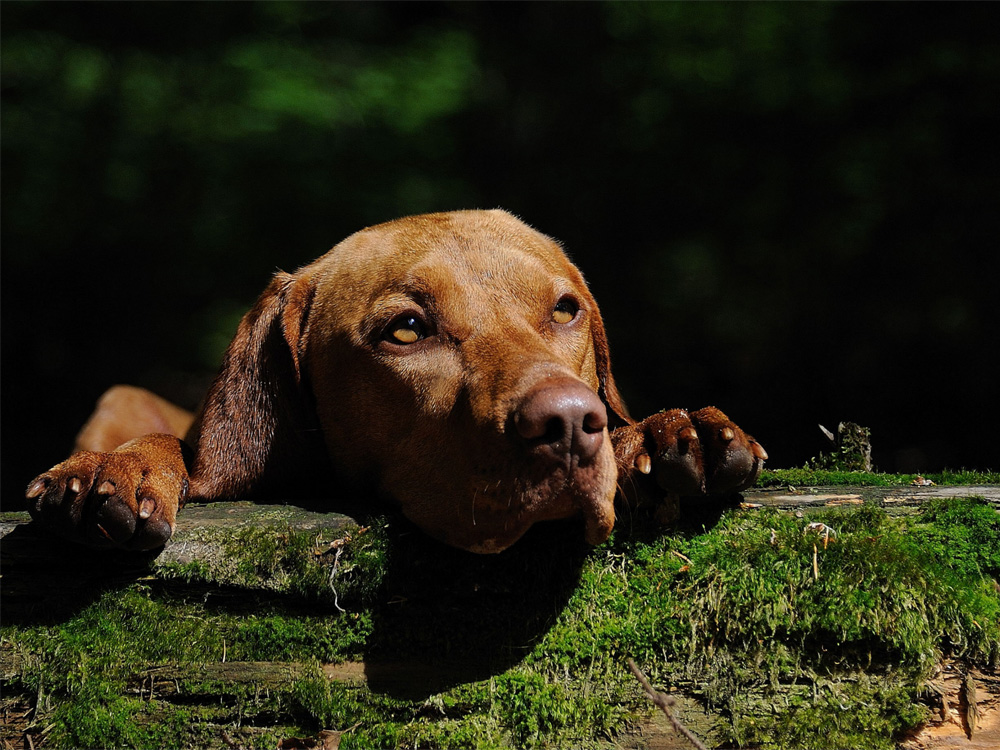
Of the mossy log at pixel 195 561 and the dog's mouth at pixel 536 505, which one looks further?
the mossy log at pixel 195 561

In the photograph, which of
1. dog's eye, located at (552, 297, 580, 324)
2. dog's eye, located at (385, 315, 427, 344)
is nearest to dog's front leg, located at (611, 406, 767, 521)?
dog's eye, located at (552, 297, 580, 324)

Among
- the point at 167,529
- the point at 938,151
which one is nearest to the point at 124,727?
the point at 167,529

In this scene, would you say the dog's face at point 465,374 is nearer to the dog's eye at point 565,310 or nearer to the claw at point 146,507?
the dog's eye at point 565,310

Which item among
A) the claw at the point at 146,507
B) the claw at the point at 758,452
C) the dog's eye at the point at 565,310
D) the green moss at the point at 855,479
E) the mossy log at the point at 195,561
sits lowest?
the mossy log at the point at 195,561

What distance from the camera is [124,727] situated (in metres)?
2.63

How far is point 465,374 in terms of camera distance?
296 cm

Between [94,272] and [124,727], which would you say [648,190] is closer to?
[94,272]

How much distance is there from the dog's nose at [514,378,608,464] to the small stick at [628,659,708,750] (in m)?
0.66

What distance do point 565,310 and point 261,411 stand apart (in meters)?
1.35

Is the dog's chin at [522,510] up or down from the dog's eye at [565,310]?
down

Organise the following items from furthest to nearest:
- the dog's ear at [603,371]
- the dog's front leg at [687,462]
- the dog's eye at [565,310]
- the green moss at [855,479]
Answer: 1. the dog's ear at [603,371]
2. the dog's eye at [565,310]
3. the green moss at [855,479]
4. the dog's front leg at [687,462]

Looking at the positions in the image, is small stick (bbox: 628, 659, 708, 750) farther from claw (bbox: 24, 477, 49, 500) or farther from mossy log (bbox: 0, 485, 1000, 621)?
claw (bbox: 24, 477, 49, 500)

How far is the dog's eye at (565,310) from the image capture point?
3.47 meters

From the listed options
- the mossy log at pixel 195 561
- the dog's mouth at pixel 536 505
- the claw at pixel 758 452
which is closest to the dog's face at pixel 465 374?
the dog's mouth at pixel 536 505
